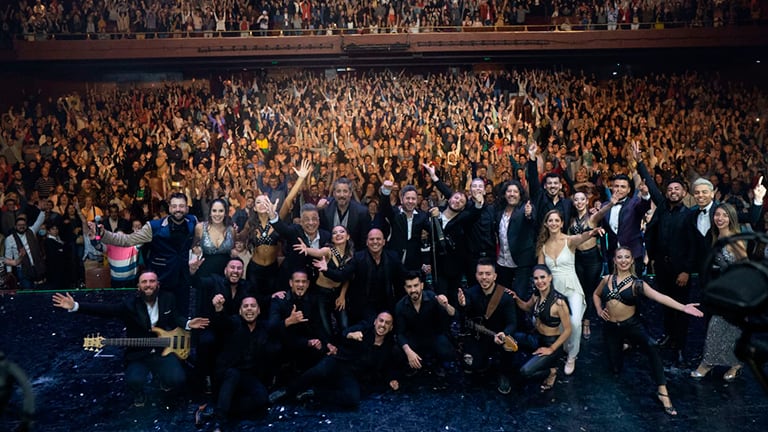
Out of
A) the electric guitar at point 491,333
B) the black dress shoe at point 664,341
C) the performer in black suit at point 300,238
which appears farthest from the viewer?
the black dress shoe at point 664,341

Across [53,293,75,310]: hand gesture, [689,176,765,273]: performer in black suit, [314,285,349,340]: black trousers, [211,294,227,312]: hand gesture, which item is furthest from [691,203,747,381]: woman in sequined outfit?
[53,293,75,310]: hand gesture

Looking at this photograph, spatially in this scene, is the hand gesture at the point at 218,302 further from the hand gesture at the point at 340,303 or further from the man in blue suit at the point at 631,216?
the man in blue suit at the point at 631,216

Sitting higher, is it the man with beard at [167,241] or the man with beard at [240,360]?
the man with beard at [167,241]

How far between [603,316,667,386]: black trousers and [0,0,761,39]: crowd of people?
11586 millimetres

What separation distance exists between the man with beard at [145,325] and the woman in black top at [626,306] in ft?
10.4

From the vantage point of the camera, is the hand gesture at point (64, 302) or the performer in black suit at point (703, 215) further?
the performer in black suit at point (703, 215)

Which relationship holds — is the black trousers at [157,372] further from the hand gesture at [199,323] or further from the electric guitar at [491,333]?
the electric guitar at [491,333]

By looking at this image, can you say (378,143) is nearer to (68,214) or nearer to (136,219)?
(136,219)

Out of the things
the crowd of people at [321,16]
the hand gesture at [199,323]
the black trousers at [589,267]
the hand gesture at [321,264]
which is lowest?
the hand gesture at [199,323]

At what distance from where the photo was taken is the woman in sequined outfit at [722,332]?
430cm

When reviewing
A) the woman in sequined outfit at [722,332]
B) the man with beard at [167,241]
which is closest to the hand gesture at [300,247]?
the man with beard at [167,241]

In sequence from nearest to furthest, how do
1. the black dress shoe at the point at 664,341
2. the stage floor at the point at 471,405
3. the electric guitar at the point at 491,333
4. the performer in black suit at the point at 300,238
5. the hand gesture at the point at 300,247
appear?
the stage floor at the point at 471,405 < the electric guitar at the point at 491,333 < the hand gesture at the point at 300,247 < the performer in black suit at the point at 300,238 < the black dress shoe at the point at 664,341

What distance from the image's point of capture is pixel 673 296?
4.92 m

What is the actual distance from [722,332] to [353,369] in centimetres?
292
